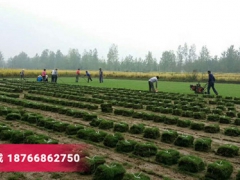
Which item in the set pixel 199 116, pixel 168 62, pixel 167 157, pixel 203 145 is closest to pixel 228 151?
pixel 203 145

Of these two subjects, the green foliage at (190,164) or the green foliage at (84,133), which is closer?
the green foliage at (190,164)

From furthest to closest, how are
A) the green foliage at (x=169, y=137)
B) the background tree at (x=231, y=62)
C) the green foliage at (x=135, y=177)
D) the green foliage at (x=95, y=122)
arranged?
the background tree at (x=231, y=62) < the green foliage at (x=95, y=122) < the green foliage at (x=169, y=137) < the green foliage at (x=135, y=177)

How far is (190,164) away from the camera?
5848 millimetres

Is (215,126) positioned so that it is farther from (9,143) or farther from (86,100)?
(86,100)

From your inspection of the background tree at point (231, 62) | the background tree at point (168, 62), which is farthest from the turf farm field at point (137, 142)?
the background tree at point (168, 62)

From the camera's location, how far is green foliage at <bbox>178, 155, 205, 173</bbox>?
581 centimetres

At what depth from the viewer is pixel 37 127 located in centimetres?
926

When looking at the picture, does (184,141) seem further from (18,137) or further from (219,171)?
(18,137)

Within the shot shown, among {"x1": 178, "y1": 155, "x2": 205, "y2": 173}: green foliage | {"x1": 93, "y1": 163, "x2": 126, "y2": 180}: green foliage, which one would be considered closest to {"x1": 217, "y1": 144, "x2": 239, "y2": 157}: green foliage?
{"x1": 178, "y1": 155, "x2": 205, "y2": 173}: green foliage

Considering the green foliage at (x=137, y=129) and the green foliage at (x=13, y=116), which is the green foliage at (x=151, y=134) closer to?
the green foliage at (x=137, y=129)

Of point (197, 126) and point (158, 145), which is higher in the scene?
point (197, 126)

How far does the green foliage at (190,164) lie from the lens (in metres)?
5.81

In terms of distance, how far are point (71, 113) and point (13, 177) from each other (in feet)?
20.2

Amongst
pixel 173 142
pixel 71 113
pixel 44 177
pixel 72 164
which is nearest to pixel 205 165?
pixel 173 142
